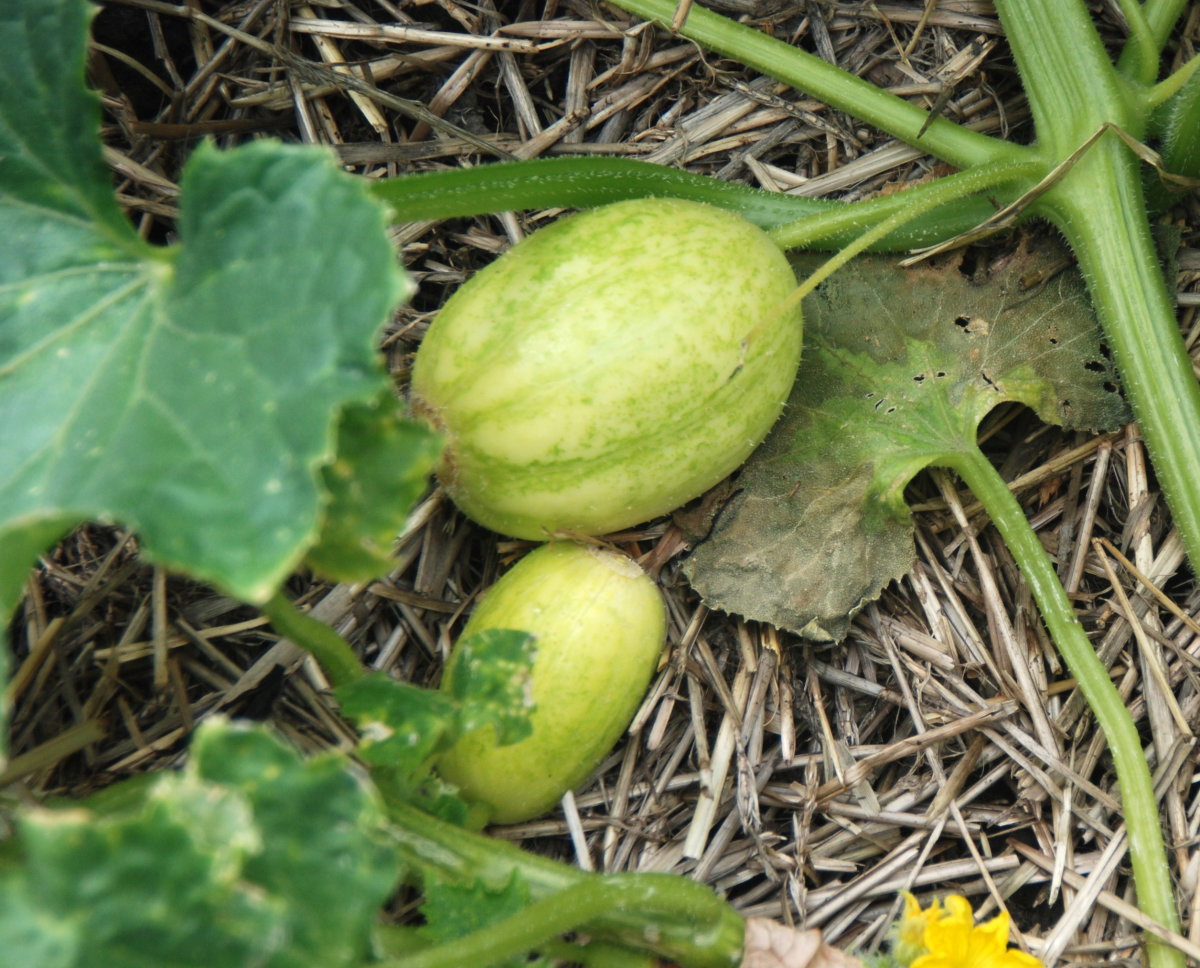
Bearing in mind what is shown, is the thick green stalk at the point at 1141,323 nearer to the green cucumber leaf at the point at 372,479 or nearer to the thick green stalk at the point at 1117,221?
the thick green stalk at the point at 1117,221

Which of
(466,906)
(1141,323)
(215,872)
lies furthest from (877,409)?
(215,872)

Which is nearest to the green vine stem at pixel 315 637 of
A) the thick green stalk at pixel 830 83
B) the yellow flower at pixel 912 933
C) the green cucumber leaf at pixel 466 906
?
the green cucumber leaf at pixel 466 906

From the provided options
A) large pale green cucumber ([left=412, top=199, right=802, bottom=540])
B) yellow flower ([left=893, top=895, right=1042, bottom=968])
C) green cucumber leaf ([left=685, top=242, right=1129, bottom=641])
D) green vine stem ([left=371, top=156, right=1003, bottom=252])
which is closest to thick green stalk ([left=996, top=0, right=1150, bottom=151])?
green vine stem ([left=371, top=156, right=1003, bottom=252])

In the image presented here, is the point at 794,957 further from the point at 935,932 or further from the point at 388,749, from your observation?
the point at 388,749

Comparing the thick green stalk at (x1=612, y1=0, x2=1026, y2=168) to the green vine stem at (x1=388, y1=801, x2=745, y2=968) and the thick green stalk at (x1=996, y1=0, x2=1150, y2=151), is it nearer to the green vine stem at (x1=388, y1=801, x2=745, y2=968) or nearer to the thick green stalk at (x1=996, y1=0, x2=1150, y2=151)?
the thick green stalk at (x1=996, y1=0, x2=1150, y2=151)

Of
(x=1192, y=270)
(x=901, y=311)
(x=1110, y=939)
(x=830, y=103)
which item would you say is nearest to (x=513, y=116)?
(x=830, y=103)

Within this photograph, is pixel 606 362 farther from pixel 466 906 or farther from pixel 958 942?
pixel 958 942

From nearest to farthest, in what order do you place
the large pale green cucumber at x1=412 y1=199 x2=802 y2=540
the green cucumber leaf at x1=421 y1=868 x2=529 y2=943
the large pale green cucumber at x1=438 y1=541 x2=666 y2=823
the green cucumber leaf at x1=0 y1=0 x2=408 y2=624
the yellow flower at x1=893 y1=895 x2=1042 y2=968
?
the green cucumber leaf at x1=0 y1=0 x2=408 y2=624 → the green cucumber leaf at x1=421 y1=868 x2=529 y2=943 → the yellow flower at x1=893 y1=895 x2=1042 y2=968 → the large pale green cucumber at x1=412 y1=199 x2=802 y2=540 → the large pale green cucumber at x1=438 y1=541 x2=666 y2=823
